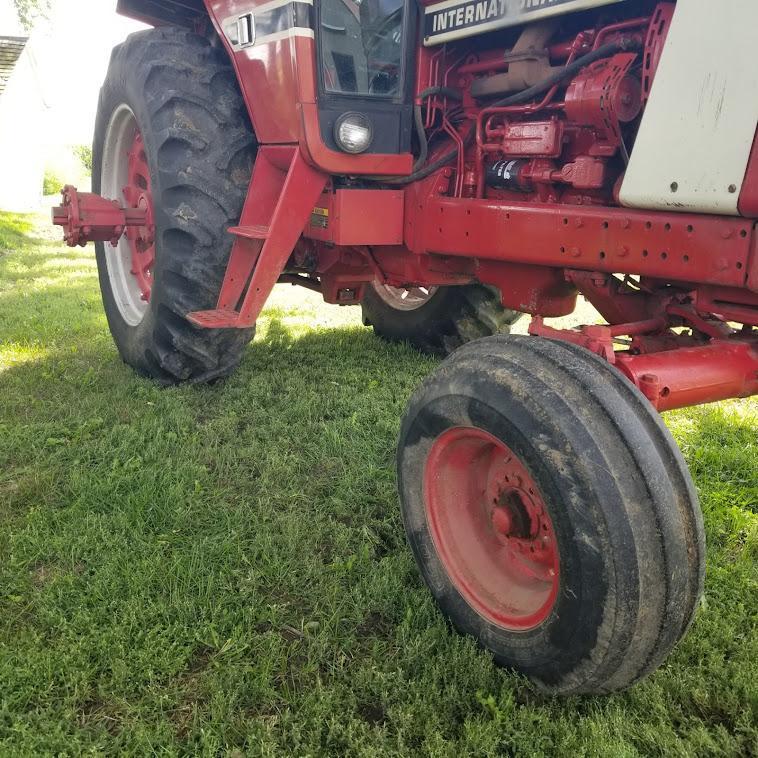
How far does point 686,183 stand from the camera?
195cm

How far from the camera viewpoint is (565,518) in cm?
167

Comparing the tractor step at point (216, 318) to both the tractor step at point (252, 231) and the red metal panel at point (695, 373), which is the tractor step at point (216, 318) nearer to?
the tractor step at point (252, 231)

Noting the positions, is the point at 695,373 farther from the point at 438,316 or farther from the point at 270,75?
the point at 438,316

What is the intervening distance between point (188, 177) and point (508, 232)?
1.61 metres

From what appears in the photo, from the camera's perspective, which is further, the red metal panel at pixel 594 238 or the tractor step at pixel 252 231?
the tractor step at pixel 252 231

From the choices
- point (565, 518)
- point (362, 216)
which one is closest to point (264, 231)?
point (362, 216)

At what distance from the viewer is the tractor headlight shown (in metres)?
2.87

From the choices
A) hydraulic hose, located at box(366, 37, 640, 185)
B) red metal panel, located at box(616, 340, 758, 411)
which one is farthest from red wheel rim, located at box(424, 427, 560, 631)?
hydraulic hose, located at box(366, 37, 640, 185)

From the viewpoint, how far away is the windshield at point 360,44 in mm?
2875

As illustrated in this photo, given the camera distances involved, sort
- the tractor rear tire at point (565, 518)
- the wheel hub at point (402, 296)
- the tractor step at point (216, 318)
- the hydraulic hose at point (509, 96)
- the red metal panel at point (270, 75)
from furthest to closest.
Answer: the wheel hub at point (402, 296), the tractor step at point (216, 318), the red metal panel at point (270, 75), the hydraulic hose at point (509, 96), the tractor rear tire at point (565, 518)

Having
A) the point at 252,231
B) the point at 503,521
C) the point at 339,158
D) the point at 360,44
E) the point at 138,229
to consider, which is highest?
the point at 360,44

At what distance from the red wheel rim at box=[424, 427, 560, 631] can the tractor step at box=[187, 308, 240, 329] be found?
4.48ft

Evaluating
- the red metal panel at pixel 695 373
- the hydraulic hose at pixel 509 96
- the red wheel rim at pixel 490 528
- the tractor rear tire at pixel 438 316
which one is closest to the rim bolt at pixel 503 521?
the red wheel rim at pixel 490 528

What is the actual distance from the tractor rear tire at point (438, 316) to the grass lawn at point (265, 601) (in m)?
0.83
